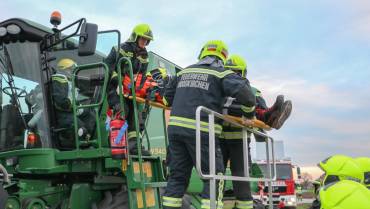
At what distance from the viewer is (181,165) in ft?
16.3

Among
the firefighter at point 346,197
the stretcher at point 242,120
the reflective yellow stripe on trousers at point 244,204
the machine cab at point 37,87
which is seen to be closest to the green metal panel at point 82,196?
the machine cab at point 37,87

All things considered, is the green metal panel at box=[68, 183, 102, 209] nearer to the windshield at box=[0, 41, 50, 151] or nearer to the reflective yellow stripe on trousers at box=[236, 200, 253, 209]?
the windshield at box=[0, 41, 50, 151]

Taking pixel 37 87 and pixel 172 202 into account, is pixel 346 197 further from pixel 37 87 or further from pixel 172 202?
pixel 37 87

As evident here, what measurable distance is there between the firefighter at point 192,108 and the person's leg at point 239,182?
81 centimetres

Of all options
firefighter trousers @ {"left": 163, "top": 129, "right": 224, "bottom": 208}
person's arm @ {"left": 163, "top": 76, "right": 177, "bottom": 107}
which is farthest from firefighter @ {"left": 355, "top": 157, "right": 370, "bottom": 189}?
person's arm @ {"left": 163, "top": 76, "right": 177, "bottom": 107}

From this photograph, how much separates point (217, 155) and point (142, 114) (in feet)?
5.37

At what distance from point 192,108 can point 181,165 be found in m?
0.58

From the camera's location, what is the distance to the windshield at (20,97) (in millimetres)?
5566

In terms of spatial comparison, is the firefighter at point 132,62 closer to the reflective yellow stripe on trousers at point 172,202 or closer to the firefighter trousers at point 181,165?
the firefighter trousers at point 181,165

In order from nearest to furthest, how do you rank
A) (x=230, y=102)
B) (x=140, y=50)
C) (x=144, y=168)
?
(x=230, y=102), (x=144, y=168), (x=140, y=50)

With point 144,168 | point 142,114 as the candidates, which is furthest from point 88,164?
point 142,114

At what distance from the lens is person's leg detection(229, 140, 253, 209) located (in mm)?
5656

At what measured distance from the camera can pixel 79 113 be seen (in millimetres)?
5734

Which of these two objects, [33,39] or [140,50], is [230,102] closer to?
[140,50]
